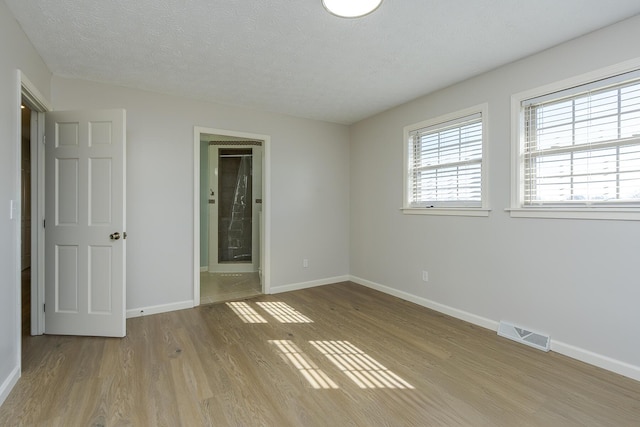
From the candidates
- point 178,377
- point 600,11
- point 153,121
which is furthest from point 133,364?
point 600,11

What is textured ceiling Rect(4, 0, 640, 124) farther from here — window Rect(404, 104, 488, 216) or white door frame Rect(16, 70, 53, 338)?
white door frame Rect(16, 70, 53, 338)

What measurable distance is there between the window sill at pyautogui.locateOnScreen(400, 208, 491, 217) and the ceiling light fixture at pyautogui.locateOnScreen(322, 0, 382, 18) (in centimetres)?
211

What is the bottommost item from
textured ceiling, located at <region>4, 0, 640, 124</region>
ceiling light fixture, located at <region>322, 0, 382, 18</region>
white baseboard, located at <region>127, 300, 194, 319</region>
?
white baseboard, located at <region>127, 300, 194, 319</region>

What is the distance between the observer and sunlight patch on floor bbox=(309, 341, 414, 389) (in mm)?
2080

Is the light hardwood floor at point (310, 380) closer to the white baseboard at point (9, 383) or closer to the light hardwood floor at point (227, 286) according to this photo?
the white baseboard at point (9, 383)

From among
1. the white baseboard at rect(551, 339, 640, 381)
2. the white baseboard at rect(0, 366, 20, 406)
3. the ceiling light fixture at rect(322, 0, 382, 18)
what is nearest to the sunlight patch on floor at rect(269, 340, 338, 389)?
the white baseboard at rect(0, 366, 20, 406)

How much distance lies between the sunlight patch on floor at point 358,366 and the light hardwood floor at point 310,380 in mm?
12

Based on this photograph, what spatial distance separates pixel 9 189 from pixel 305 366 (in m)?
2.36

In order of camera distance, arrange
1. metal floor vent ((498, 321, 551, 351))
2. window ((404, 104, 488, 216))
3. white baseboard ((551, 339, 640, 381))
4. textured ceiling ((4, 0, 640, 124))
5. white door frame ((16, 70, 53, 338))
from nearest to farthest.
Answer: textured ceiling ((4, 0, 640, 124))
white baseboard ((551, 339, 640, 381))
metal floor vent ((498, 321, 551, 351))
white door frame ((16, 70, 53, 338))
window ((404, 104, 488, 216))

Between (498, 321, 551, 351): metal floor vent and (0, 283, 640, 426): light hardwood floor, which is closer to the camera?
(0, 283, 640, 426): light hardwood floor

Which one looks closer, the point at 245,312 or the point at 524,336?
the point at 524,336

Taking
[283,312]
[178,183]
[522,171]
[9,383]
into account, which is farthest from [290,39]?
[9,383]

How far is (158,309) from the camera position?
11.2 ft

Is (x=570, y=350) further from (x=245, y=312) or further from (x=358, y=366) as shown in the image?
(x=245, y=312)
